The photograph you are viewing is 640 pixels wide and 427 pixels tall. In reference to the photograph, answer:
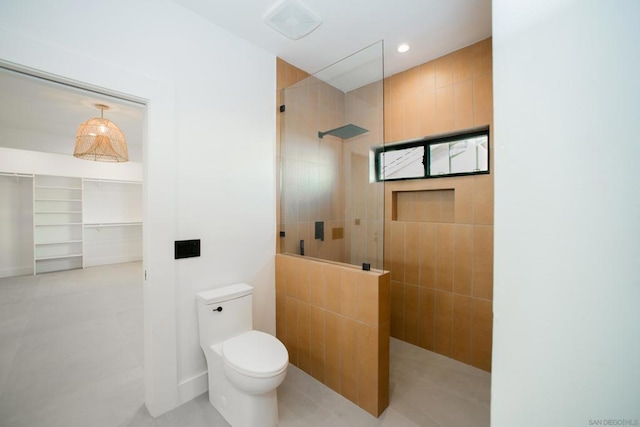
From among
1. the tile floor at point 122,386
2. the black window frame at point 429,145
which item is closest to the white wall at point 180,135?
the tile floor at point 122,386

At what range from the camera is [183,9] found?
1.70m

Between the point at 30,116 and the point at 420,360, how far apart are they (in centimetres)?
586

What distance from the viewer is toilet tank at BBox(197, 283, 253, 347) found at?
169 cm

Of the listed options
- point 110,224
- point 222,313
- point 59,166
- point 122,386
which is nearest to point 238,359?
point 222,313

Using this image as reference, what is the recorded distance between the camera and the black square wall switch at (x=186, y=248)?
66.5 inches

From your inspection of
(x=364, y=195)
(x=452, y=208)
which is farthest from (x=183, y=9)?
(x=452, y=208)

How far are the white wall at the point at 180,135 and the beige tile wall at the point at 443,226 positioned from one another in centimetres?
134

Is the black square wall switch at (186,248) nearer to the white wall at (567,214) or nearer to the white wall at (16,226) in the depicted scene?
the white wall at (567,214)

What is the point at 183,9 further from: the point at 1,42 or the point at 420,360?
the point at 420,360

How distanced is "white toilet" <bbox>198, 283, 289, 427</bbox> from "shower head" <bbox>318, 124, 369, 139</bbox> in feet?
4.74

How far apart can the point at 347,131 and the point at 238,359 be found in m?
1.78

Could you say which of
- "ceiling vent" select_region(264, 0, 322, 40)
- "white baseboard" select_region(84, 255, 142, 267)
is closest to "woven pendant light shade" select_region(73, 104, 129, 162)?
"ceiling vent" select_region(264, 0, 322, 40)

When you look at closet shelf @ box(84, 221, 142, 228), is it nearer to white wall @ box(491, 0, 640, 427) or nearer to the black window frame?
the black window frame

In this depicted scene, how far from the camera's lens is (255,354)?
1511 millimetres
